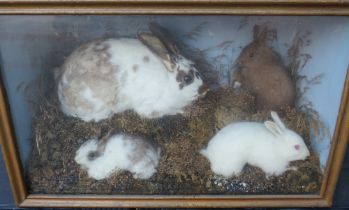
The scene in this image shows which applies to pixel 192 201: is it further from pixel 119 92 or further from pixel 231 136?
pixel 119 92

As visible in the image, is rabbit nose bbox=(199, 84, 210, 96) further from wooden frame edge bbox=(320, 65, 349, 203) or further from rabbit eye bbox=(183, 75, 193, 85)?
wooden frame edge bbox=(320, 65, 349, 203)

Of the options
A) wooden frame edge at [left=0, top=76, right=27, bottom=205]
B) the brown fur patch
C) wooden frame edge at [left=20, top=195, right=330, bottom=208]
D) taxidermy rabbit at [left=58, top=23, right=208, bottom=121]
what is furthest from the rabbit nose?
wooden frame edge at [left=0, top=76, right=27, bottom=205]

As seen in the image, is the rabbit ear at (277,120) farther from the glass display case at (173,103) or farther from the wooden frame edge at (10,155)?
the wooden frame edge at (10,155)

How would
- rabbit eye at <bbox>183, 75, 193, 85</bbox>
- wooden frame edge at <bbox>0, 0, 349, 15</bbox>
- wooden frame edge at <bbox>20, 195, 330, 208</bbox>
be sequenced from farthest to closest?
wooden frame edge at <bbox>20, 195, 330, 208</bbox> → rabbit eye at <bbox>183, 75, 193, 85</bbox> → wooden frame edge at <bbox>0, 0, 349, 15</bbox>

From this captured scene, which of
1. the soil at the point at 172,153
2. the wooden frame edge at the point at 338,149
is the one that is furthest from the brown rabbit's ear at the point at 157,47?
the wooden frame edge at the point at 338,149

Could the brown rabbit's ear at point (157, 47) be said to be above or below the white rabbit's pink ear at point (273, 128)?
above

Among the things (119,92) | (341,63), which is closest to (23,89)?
(119,92)
